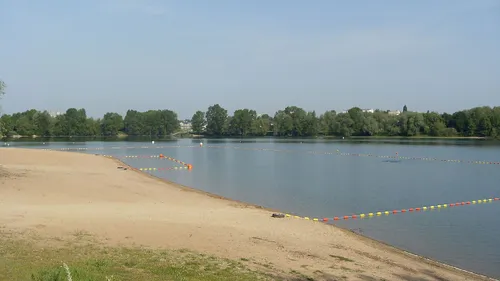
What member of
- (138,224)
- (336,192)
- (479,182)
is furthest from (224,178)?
(138,224)

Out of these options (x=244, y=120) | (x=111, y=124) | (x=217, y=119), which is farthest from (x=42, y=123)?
(x=244, y=120)

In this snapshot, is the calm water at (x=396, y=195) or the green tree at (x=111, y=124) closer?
the calm water at (x=396, y=195)

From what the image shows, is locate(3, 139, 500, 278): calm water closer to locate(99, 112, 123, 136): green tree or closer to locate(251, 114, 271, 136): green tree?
locate(251, 114, 271, 136): green tree

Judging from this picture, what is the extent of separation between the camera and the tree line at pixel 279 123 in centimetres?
13562

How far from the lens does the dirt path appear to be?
11523 millimetres

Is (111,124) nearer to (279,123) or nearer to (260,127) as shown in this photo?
(260,127)

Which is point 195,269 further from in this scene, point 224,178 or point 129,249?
point 224,178

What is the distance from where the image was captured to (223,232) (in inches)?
559

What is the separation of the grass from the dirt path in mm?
890

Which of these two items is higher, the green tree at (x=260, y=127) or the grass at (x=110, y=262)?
the green tree at (x=260, y=127)

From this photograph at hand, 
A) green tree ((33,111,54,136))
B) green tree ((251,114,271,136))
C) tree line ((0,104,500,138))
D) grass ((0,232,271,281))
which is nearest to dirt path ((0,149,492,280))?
grass ((0,232,271,281))

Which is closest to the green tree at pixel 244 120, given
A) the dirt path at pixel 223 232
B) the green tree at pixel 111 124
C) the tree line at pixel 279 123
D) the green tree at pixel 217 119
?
the tree line at pixel 279 123

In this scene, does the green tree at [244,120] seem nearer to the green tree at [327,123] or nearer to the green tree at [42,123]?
the green tree at [327,123]

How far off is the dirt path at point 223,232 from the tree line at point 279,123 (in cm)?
10711
